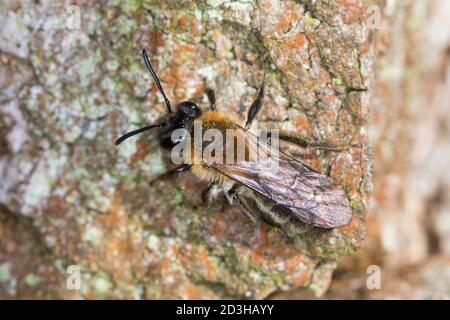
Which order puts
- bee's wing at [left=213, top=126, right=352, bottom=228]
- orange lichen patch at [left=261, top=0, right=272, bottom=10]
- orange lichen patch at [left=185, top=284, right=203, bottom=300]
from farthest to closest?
orange lichen patch at [left=185, top=284, right=203, bottom=300]
orange lichen patch at [left=261, top=0, right=272, bottom=10]
bee's wing at [left=213, top=126, right=352, bottom=228]

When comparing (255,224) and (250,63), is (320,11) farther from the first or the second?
(255,224)

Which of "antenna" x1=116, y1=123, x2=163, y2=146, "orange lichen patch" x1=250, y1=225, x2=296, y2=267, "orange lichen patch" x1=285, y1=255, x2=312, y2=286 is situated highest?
"antenna" x1=116, y1=123, x2=163, y2=146

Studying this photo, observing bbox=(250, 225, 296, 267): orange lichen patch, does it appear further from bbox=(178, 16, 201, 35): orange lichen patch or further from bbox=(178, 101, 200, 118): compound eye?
bbox=(178, 16, 201, 35): orange lichen patch

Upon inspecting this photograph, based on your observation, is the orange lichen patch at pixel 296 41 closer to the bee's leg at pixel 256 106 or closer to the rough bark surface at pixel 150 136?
the rough bark surface at pixel 150 136

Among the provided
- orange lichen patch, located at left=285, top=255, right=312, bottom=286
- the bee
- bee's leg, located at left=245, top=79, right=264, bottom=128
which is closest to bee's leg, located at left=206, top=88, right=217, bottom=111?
the bee

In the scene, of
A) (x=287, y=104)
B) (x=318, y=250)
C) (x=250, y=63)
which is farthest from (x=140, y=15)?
(x=318, y=250)

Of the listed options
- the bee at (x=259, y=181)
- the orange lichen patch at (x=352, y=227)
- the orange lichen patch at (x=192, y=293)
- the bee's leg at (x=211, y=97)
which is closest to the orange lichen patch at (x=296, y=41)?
the bee at (x=259, y=181)

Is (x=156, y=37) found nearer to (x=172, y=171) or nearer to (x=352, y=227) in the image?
(x=172, y=171)
